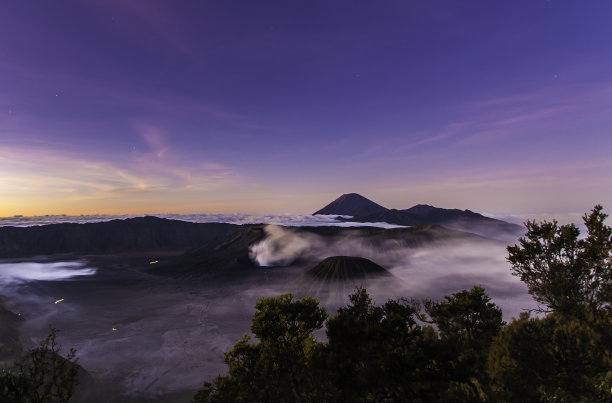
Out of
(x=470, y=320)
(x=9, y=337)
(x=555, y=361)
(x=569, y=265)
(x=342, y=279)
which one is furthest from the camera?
(x=342, y=279)

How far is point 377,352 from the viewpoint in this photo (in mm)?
18016

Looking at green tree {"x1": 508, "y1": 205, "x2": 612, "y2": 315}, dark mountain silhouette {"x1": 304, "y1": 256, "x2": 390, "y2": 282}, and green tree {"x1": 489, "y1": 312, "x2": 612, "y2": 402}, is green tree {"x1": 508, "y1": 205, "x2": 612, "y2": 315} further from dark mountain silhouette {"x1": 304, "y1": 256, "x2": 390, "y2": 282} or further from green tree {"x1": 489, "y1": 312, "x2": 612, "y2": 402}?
dark mountain silhouette {"x1": 304, "y1": 256, "x2": 390, "y2": 282}

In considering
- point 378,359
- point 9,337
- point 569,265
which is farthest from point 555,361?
point 9,337

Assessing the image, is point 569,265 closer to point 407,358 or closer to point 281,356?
point 407,358

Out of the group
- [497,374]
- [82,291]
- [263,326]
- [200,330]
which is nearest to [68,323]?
[200,330]

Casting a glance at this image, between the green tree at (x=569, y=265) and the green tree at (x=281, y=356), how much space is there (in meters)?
18.7

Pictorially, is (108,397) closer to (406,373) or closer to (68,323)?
(406,373)

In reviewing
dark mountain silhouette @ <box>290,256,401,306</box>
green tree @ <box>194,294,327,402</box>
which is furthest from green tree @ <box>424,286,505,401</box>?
dark mountain silhouette @ <box>290,256,401,306</box>

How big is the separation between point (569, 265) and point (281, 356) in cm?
2347

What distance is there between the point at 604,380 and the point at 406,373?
10995 mm

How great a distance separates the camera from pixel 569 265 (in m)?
23.8

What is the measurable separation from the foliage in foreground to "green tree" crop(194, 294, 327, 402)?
6 centimetres

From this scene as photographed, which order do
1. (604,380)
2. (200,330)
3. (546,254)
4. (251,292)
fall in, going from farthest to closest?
(251,292)
(200,330)
(546,254)
(604,380)

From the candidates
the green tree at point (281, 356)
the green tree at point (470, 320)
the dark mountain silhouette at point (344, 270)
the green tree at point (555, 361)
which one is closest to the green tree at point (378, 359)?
the green tree at point (281, 356)
